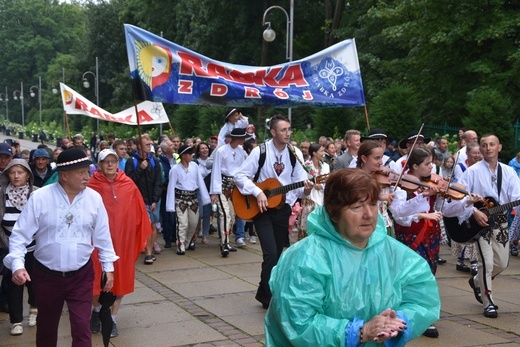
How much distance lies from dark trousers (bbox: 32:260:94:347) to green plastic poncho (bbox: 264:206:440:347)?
8.13 feet

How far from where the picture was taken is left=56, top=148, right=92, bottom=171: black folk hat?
5379mm

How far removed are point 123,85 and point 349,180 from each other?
161 ft

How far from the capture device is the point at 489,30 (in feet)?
66.6

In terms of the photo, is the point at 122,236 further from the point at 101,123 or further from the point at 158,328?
the point at 101,123

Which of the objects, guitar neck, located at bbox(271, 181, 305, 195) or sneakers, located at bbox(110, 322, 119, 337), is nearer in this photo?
sneakers, located at bbox(110, 322, 119, 337)

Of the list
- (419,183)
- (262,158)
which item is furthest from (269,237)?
(419,183)

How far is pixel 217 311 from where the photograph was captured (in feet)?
25.8

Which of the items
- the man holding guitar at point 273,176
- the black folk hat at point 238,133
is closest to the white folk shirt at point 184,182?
the black folk hat at point 238,133

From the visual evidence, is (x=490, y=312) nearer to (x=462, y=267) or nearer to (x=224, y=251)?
(x=462, y=267)

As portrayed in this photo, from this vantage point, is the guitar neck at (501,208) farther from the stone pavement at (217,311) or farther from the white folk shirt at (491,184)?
the stone pavement at (217,311)

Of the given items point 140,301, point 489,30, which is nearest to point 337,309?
point 140,301

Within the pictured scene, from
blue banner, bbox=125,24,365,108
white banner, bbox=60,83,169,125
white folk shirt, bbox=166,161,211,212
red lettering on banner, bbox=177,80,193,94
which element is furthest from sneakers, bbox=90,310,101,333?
white banner, bbox=60,83,169,125

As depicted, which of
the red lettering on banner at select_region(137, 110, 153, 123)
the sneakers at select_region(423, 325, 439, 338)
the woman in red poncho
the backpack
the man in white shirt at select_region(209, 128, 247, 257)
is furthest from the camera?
the red lettering on banner at select_region(137, 110, 153, 123)

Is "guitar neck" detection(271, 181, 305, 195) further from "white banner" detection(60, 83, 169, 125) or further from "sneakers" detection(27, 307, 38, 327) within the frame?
"white banner" detection(60, 83, 169, 125)
